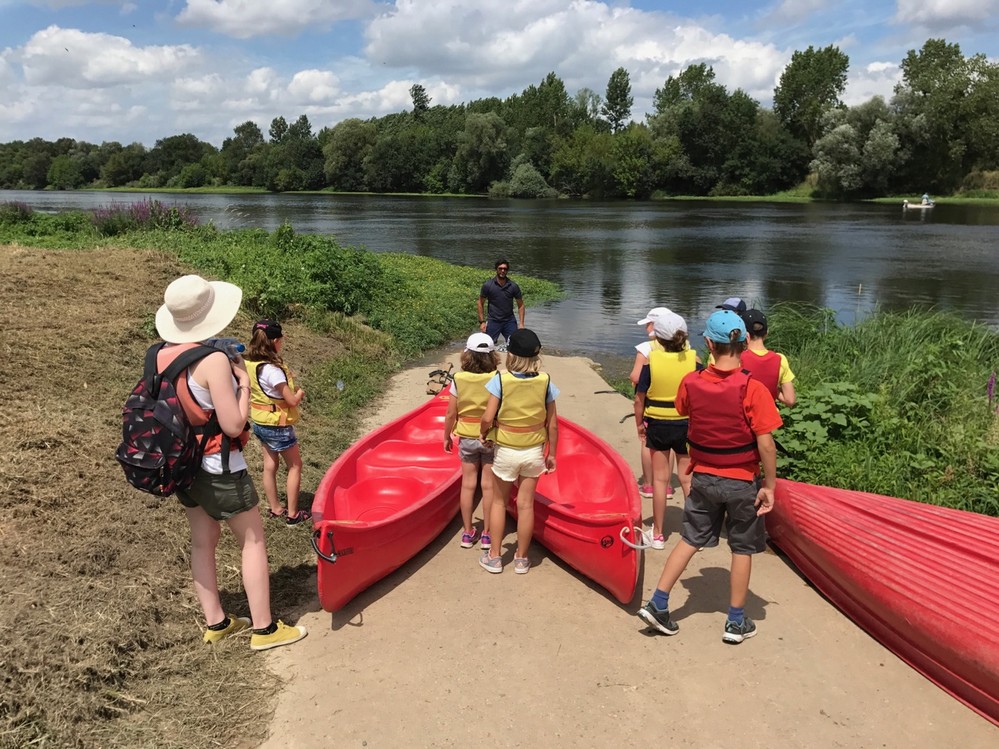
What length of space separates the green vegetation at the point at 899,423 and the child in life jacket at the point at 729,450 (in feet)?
7.09

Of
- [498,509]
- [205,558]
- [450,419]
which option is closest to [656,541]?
[498,509]

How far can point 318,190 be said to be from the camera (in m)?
95.0

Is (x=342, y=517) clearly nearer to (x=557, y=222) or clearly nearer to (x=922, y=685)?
(x=922, y=685)

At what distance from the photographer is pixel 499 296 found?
27.9 feet

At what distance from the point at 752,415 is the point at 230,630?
9.50ft

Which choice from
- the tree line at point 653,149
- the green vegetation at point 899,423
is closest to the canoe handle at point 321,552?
the green vegetation at point 899,423

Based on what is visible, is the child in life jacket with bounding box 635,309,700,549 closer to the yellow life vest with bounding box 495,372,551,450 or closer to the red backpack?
the yellow life vest with bounding box 495,372,551,450

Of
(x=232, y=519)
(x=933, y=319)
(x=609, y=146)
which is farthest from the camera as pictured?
(x=609, y=146)

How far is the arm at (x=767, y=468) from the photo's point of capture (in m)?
3.40

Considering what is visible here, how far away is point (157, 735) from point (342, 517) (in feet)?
6.59

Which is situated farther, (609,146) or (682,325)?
(609,146)

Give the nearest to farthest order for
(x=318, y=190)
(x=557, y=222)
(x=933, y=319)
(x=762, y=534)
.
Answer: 1. (x=762, y=534)
2. (x=933, y=319)
3. (x=557, y=222)
4. (x=318, y=190)

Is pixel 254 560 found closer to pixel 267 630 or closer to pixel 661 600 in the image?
pixel 267 630

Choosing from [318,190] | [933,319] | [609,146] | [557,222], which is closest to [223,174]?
[318,190]
